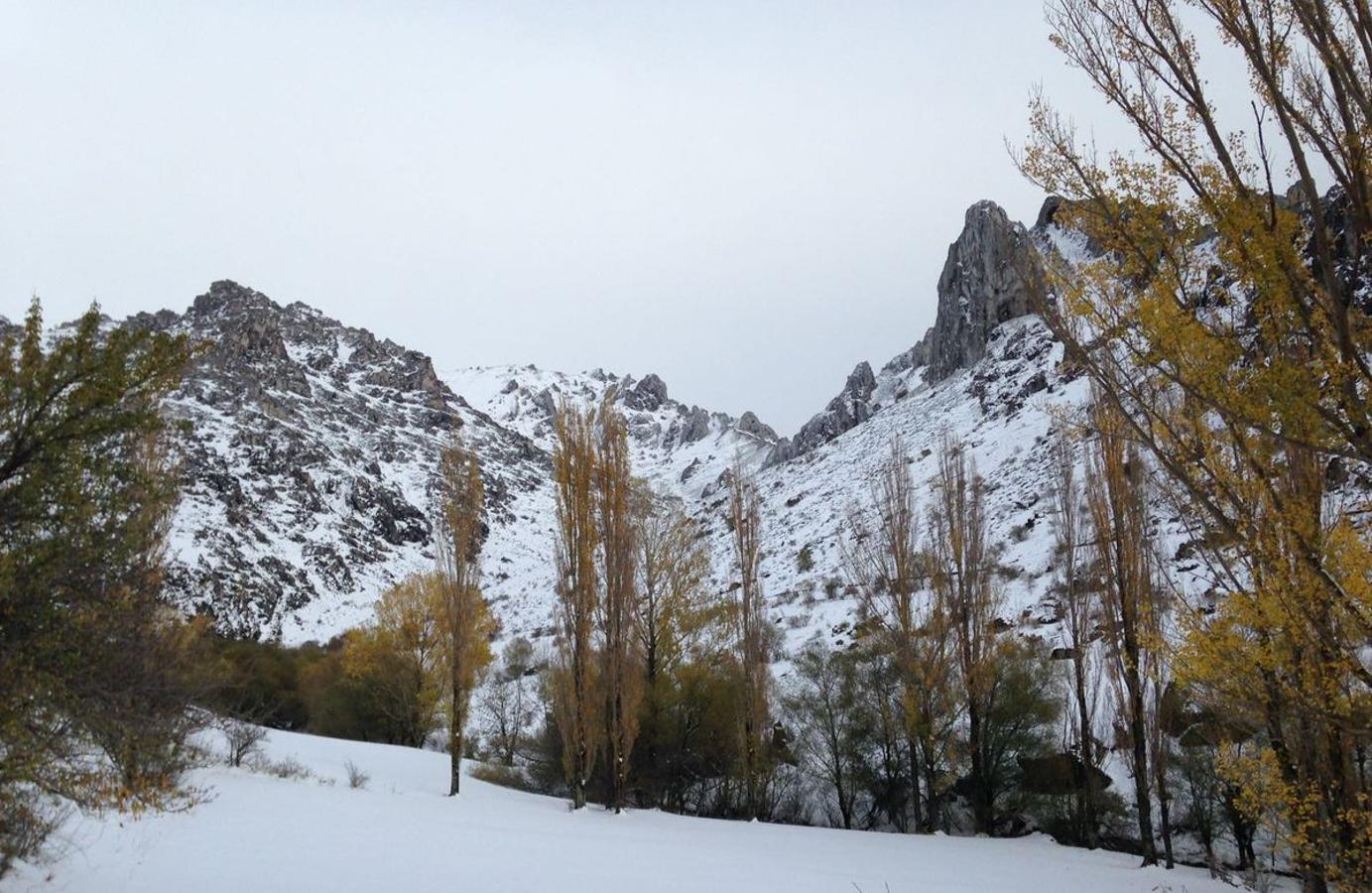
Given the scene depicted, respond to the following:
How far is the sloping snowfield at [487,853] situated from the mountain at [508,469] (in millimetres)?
5706

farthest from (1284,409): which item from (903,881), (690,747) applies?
Result: (690,747)

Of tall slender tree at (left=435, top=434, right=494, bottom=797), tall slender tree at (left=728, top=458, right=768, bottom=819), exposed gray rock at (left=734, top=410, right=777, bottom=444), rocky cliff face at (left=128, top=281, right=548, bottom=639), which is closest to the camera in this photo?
tall slender tree at (left=435, top=434, right=494, bottom=797)

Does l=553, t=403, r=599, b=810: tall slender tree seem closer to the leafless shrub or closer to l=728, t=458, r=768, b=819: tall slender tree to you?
l=728, t=458, r=768, b=819: tall slender tree

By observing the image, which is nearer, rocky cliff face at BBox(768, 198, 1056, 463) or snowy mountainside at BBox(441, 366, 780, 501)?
rocky cliff face at BBox(768, 198, 1056, 463)

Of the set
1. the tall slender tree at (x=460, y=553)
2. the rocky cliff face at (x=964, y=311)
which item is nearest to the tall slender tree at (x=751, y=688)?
the tall slender tree at (x=460, y=553)

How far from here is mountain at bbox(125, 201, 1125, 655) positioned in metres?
35.7

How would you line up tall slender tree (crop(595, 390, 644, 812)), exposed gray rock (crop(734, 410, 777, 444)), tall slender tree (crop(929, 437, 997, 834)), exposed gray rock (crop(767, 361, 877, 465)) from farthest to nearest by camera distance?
exposed gray rock (crop(734, 410, 777, 444))
exposed gray rock (crop(767, 361, 877, 465))
tall slender tree (crop(595, 390, 644, 812))
tall slender tree (crop(929, 437, 997, 834))

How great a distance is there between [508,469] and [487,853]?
101680 mm

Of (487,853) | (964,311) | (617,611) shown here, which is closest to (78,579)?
(487,853)

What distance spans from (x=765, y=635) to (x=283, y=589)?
41.9 m

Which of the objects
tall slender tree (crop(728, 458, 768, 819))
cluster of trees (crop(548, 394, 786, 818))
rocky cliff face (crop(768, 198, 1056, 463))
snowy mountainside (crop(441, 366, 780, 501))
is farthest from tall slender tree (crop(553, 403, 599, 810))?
snowy mountainside (crop(441, 366, 780, 501))

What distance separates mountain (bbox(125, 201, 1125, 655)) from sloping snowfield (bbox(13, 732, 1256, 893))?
5.71 m

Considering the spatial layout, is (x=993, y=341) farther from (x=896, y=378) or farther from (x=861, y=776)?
(x=861, y=776)

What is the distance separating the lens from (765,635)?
19125mm
